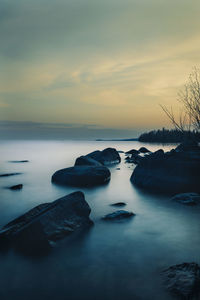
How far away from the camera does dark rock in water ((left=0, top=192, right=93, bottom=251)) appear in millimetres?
4020

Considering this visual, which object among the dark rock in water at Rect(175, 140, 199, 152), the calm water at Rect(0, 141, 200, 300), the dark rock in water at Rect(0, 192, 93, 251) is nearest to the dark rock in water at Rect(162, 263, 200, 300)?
the calm water at Rect(0, 141, 200, 300)

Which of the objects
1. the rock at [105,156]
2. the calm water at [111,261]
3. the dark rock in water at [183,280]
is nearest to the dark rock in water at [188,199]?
the calm water at [111,261]

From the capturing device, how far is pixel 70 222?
4.76 metres

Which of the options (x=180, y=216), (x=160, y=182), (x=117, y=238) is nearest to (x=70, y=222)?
(x=117, y=238)

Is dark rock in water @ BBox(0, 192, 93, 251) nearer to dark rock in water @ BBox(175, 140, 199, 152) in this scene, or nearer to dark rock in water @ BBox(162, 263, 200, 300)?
dark rock in water @ BBox(162, 263, 200, 300)

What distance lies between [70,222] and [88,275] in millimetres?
1536

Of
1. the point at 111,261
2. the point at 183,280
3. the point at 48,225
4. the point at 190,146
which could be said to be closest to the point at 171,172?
the point at 190,146

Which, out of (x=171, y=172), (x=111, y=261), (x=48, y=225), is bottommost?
(x=111, y=261)

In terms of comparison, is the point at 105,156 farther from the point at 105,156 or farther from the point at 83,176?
the point at 83,176

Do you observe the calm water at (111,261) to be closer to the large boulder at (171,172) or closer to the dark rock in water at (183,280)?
the dark rock in water at (183,280)

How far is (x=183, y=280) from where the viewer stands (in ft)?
9.64

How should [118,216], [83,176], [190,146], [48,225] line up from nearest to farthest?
[48,225]
[118,216]
[83,176]
[190,146]

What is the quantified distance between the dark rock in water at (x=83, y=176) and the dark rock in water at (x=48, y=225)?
4828 mm

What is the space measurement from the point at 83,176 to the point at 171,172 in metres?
3.62
